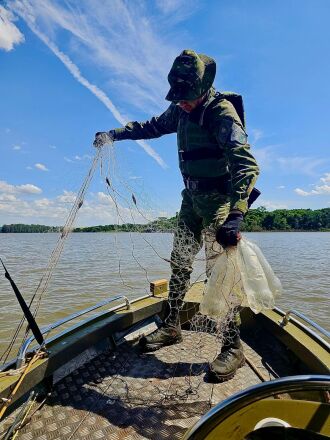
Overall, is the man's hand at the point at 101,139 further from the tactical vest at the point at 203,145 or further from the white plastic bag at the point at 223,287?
the white plastic bag at the point at 223,287

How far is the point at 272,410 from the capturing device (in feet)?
4.10

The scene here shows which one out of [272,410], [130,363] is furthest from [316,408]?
[130,363]

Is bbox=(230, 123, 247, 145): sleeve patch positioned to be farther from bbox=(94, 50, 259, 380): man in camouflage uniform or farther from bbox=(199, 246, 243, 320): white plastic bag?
bbox=(199, 246, 243, 320): white plastic bag

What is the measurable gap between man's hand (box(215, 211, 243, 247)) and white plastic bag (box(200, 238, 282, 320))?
0.06 m

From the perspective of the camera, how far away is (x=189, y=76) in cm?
282

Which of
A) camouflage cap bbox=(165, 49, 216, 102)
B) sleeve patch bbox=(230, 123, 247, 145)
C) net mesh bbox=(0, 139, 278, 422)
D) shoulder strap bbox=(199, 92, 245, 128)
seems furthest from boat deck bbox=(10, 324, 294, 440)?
camouflage cap bbox=(165, 49, 216, 102)

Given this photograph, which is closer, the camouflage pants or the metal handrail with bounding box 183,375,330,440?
the metal handrail with bounding box 183,375,330,440

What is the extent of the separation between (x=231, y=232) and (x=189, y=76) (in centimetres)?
137

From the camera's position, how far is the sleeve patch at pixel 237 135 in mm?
2807

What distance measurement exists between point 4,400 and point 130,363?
151cm

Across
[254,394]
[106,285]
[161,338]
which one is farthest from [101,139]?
[106,285]

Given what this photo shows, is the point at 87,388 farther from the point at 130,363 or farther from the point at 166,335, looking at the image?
the point at 166,335

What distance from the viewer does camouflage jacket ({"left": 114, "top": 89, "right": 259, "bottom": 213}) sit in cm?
273

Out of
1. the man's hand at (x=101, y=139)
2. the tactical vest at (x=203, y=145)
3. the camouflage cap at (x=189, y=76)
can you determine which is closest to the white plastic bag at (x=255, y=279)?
the tactical vest at (x=203, y=145)
